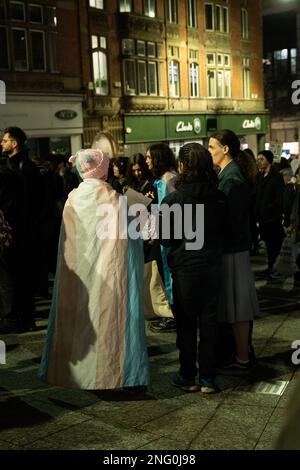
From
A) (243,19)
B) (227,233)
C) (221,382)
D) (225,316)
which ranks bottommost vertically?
(221,382)

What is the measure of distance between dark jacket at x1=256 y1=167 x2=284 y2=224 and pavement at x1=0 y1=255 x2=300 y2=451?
3.54 meters

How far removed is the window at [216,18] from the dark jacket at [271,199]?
20208 mm

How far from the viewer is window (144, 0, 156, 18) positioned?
916 inches

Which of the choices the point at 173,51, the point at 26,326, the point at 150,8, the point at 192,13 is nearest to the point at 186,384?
the point at 26,326

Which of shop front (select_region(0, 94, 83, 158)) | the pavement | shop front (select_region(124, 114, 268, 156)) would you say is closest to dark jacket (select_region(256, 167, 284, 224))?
the pavement

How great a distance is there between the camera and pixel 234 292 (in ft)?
15.4

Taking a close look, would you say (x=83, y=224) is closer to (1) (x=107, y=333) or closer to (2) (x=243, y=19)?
(1) (x=107, y=333)

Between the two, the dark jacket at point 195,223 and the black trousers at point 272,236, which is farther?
the black trousers at point 272,236

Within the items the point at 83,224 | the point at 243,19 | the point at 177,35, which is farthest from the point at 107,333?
the point at 243,19

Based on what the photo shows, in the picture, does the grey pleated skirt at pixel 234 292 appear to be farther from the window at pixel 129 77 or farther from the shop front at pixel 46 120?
the window at pixel 129 77

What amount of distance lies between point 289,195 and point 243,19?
951 inches

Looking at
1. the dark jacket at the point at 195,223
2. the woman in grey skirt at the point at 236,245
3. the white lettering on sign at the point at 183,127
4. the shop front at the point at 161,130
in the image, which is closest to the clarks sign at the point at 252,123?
the shop front at the point at 161,130

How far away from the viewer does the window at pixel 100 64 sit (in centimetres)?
2119
